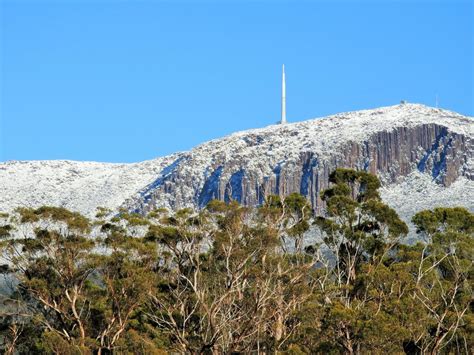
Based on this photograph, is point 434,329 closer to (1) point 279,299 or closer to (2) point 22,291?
(1) point 279,299

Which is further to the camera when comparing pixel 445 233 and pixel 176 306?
pixel 445 233

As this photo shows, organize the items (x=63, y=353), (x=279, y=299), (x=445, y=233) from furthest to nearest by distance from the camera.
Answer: (x=445, y=233) → (x=63, y=353) → (x=279, y=299)

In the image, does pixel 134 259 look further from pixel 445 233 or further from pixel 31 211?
pixel 445 233

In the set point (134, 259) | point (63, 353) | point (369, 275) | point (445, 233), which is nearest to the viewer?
point (63, 353)

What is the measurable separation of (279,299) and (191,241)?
14250 millimetres

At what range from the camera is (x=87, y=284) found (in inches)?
3004

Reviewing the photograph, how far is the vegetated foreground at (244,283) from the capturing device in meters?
59.6

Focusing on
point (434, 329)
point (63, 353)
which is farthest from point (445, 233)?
point (63, 353)

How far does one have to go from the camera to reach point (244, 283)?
181ft

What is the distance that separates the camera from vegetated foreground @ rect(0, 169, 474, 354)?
2346 inches

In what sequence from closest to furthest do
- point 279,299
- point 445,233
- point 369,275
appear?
1. point 279,299
2. point 369,275
3. point 445,233

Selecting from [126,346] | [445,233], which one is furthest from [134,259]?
[445,233]

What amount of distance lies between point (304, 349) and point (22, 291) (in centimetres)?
2325

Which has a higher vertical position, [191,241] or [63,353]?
[191,241]
